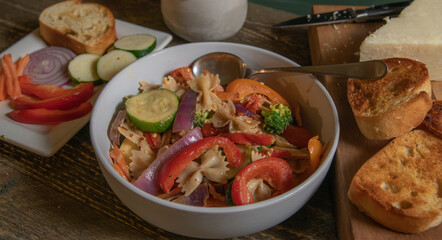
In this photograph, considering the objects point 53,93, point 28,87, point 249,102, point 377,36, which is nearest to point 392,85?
point 377,36

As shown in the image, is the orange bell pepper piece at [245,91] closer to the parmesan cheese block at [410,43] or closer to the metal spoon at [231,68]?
the metal spoon at [231,68]

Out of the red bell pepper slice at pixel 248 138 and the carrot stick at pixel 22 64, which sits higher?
the red bell pepper slice at pixel 248 138

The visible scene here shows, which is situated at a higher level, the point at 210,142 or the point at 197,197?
the point at 210,142

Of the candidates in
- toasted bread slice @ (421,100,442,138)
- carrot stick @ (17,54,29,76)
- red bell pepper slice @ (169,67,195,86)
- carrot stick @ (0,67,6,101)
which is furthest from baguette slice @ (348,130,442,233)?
carrot stick @ (17,54,29,76)

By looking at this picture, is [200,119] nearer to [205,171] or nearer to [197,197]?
[205,171]

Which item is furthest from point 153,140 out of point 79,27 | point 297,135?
point 79,27

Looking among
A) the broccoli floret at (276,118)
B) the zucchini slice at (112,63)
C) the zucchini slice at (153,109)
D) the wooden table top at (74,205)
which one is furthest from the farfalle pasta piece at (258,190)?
the zucchini slice at (112,63)
